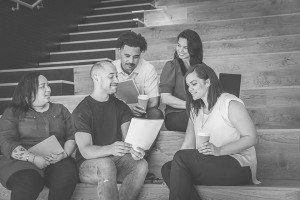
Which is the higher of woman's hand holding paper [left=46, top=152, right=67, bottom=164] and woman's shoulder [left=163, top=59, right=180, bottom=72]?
woman's shoulder [left=163, top=59, right=180, bottom=72]

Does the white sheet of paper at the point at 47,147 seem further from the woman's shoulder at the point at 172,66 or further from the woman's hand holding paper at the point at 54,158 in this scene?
the woman's shoulder at the point at 172,66

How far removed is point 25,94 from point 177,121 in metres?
0.86

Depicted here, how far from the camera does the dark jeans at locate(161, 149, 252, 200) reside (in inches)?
89.5

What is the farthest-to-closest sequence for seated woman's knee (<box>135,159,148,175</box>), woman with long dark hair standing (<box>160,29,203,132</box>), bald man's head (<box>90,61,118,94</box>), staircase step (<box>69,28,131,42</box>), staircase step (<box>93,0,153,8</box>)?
staircase step (<box>93,0,153,8</box>), staircase step (<box>69,28,131,42</box>), woman with long dark hair standing (<box>160,29,203,132</box>), bald man's head (<box>90,61,118,94</box>), seated woman's knee (<box>135,159,148,175</box>)

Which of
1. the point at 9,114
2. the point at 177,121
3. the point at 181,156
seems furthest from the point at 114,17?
the point at 181,156

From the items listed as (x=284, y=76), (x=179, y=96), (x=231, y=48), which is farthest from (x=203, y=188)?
(x=231, y=48)

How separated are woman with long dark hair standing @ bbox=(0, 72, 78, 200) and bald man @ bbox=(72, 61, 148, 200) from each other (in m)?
0.12

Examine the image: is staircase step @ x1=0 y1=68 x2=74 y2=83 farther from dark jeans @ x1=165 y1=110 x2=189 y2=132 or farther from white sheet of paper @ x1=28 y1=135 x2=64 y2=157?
white sheet of paper @ x1=28 y1=135 x2=64 y2=157

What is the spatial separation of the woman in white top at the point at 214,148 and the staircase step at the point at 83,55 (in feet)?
6.89

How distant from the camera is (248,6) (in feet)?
15.5

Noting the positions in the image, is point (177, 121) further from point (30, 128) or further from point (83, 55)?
point (83, 55)

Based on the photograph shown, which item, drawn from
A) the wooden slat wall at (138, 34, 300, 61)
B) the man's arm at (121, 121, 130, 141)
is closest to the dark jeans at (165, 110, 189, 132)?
the man's arm at (121, 121, 130, 141)

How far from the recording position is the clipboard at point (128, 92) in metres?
2.92

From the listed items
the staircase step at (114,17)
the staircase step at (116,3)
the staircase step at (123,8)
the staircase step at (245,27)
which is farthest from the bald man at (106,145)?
the staircase step at (116,3)
